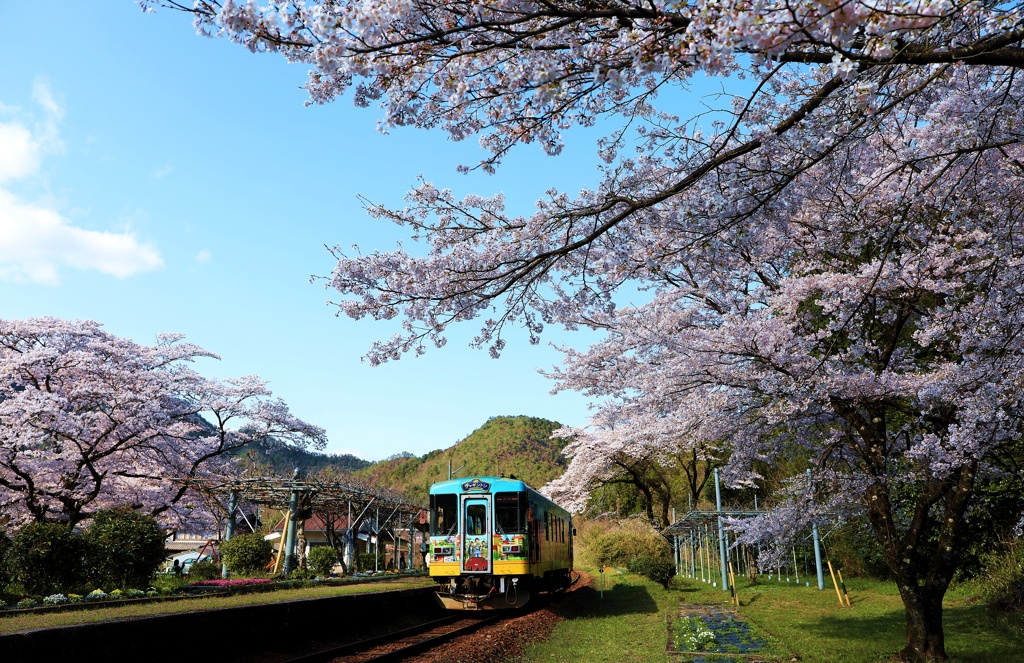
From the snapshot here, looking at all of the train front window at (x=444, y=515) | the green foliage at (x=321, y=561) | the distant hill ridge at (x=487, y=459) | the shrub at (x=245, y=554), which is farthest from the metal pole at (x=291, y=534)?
the distant hill ridge at (x=487, y=459)

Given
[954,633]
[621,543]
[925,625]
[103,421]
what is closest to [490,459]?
[621,543]

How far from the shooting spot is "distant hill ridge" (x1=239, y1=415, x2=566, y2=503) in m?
78.8

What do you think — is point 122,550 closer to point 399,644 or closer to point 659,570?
point 399,644

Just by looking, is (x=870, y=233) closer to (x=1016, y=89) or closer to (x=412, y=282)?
(x=1016, y=89)

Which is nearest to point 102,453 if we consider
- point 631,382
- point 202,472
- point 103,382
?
point 103,382

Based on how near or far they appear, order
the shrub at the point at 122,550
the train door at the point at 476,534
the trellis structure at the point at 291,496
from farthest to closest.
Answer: the trellis structure at the point at 291,496 → the train door at the point at 476,534 → the shrub at the point at 122,550

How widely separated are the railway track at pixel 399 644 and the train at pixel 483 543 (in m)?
0.63

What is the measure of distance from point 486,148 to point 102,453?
758 inches

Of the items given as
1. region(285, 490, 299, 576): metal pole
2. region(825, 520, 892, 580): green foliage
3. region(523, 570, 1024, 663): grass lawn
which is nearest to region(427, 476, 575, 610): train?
region(523, 570, 1024, 663): grass lawn

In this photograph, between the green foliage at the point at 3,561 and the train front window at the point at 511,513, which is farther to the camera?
the train front window at the point at 511,513

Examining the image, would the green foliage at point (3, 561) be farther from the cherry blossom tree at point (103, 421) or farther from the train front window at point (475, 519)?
the train front window at point (475, 519)

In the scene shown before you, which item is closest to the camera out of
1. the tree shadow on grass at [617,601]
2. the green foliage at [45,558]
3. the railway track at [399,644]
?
the railway track at [399,644]

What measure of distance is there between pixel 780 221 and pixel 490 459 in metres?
77.0

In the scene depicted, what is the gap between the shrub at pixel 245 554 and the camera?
70.6 feet
